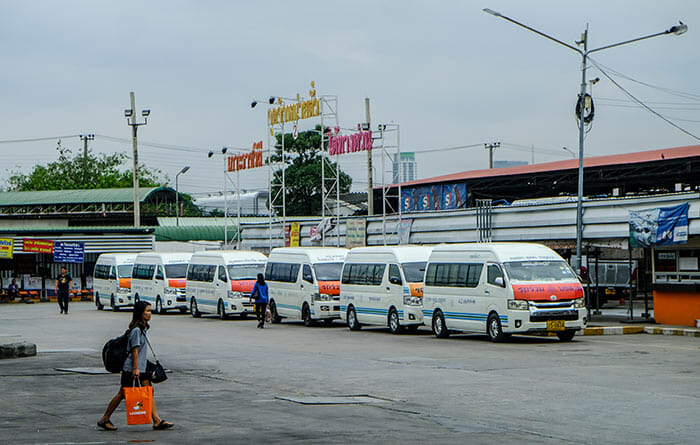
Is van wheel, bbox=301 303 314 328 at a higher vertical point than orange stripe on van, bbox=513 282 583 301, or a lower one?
lower

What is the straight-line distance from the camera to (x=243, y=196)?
330ft

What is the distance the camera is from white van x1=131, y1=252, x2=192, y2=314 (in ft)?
133

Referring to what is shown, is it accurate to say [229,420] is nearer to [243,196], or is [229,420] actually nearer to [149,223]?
[149,223]

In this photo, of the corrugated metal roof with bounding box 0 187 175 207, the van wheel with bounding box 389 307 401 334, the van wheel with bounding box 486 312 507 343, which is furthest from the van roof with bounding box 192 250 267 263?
the corrugated metal roof with bounding box 0 187 175 207

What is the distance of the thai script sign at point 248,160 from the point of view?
51125 mm

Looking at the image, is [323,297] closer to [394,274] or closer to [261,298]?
[261,298]

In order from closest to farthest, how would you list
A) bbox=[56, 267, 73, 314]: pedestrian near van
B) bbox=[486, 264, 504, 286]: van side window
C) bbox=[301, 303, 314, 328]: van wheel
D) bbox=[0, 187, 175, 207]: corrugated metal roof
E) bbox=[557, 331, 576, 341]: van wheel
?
1. bbox=[486, 264, 504, 286]: van side window
2. bbox=[557, 331, 576, 341]: van wheel
3. bbox=[301, 303, 314, 328]: van wheel
4. bbox=[56, 267, 73, 314]: pedestrian near van
5. bbox=[0, 187, 175, 207]: corrugated metal roof

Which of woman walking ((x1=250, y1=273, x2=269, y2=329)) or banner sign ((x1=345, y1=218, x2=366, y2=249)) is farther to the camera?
banner sign ((x1=345, y1=218, x2=366, y2=249))

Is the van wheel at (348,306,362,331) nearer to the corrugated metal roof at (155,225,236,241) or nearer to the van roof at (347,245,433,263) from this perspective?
the van roof at (347,245,433,263)

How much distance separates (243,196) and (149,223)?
80.1 feet

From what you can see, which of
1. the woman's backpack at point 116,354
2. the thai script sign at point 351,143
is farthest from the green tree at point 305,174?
the woman's backpack at point 116,354

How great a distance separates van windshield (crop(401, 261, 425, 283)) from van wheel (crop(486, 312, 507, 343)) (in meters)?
3.93

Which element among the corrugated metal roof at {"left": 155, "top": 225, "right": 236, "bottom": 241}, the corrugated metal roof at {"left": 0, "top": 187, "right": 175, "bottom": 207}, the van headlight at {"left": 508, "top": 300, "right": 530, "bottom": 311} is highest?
the corrugated metal roof at {"left": 0, "top": 187, "right": 175, "bottom": 207}

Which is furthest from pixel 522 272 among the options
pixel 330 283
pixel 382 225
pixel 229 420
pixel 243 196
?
pixel 243 196
